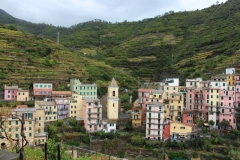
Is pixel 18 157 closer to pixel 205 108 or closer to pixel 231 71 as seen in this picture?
pixel 205 108

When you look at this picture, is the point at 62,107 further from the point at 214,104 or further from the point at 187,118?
the point at 214,104

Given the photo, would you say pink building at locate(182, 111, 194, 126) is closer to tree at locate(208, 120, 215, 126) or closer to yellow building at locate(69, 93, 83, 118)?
tree at locate(208, 120, 215, 126)

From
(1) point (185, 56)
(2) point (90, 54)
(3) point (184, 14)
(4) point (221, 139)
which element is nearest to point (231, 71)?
(4) point (221, 139)

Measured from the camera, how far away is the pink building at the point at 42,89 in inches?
1506

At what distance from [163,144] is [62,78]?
78.0 feet

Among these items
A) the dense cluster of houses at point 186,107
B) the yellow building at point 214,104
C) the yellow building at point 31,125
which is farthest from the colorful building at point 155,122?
the yellow building at point 31,125

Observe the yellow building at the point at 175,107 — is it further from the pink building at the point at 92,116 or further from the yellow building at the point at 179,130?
the pink building at the point at 92,116

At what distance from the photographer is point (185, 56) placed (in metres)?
64.4

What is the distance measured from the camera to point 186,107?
1368 inches

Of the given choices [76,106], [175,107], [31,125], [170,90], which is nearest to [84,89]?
[76,106]

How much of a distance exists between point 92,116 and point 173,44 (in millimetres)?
53772

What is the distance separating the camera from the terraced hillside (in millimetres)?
42219

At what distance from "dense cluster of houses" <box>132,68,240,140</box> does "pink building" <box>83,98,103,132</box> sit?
4836mm

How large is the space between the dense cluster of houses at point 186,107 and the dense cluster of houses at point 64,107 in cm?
405
